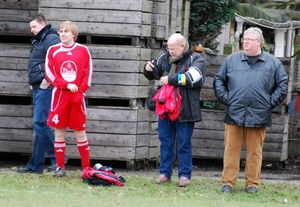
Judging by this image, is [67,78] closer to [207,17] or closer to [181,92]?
[181,92]

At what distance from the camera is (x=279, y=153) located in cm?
1444

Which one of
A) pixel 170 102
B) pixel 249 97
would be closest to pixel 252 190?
pixel 249 97

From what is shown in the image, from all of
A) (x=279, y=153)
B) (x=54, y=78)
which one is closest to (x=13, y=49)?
(x=54, y=78)

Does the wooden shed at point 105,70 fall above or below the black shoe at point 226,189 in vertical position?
above

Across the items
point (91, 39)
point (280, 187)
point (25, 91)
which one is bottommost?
point (280, 187)

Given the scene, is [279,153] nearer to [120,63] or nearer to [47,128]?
[120,63]

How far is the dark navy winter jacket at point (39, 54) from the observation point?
38.5 feet

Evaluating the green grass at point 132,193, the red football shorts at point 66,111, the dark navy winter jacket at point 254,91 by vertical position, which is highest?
the dark navy winter jacket at point 254,91

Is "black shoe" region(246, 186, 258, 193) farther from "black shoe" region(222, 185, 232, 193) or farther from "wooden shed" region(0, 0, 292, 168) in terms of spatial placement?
"wooden shed" region(0, 0, 292, 168)

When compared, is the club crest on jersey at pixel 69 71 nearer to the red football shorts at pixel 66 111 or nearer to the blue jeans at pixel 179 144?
the red football shorts at pixel 66 111

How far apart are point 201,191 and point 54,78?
7.77ft

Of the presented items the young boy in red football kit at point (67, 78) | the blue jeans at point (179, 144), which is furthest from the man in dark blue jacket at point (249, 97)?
the young boy in red football kit at point (67, 78)

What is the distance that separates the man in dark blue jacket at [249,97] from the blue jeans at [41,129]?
2448mm

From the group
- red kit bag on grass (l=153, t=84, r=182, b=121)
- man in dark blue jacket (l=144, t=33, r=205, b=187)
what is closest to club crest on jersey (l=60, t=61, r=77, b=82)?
man in dark blue jacket (l=144, t=33, r=205, b=187)
